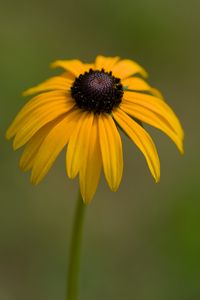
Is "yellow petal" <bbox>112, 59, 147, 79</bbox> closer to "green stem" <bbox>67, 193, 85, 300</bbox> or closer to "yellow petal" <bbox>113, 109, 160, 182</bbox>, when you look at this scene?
"yellow petal" <bbox>113, 109, 160, 182</bbox>

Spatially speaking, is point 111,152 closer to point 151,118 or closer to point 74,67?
point 151,118

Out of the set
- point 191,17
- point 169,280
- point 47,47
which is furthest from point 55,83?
point 191,17

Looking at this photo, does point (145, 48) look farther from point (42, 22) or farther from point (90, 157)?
point (90, 157)

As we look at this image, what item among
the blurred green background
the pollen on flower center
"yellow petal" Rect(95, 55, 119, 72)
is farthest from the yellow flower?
the blurred green background

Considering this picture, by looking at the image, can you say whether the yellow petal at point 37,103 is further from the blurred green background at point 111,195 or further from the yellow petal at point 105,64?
the blurred green background at point 111,195

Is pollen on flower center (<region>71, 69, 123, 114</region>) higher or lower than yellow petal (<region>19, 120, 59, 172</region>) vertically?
higher

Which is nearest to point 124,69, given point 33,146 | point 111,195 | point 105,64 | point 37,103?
point 105,64
